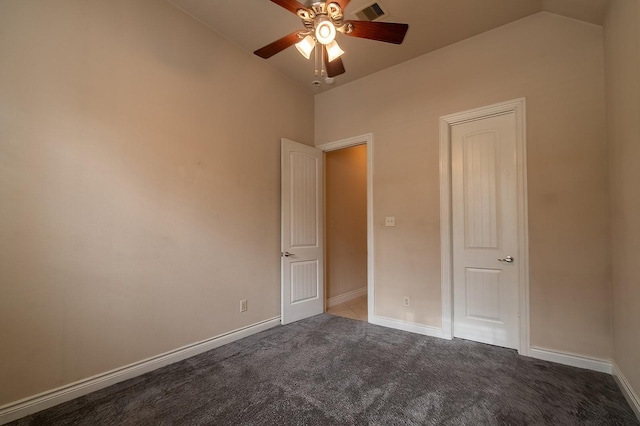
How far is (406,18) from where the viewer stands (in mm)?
2570

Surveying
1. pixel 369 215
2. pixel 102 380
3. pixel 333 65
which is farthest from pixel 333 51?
pixel 102 380

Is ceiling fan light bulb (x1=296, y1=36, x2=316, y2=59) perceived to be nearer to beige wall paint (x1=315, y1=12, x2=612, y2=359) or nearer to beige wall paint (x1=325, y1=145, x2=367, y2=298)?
beige wall paint (x1=315, y1=12, x2=612, y2=359)

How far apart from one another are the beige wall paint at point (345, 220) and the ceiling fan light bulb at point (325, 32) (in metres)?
2.50

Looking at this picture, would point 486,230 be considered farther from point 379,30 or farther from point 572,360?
point 379,30

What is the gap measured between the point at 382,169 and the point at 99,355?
317 centimetres

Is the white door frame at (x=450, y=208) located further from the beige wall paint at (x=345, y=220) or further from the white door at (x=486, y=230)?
the beige wall paint at (x=345, y=220)

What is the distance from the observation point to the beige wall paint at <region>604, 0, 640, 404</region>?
1.68 meters

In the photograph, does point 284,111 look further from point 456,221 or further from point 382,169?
point 456,221

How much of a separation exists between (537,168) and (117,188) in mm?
3546

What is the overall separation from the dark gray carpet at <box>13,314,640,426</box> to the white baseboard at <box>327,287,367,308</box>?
153 cm

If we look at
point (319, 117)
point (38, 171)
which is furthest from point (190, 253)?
point (319, 117)

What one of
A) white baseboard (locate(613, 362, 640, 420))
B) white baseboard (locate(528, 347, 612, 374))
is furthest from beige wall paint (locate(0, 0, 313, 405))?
white baseboard (locate(613, 362, 640, 420))

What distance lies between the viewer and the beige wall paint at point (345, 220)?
4.38 m

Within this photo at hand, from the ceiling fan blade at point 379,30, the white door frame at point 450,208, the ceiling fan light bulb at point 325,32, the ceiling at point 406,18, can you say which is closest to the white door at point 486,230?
the white door frame at point 450,208
